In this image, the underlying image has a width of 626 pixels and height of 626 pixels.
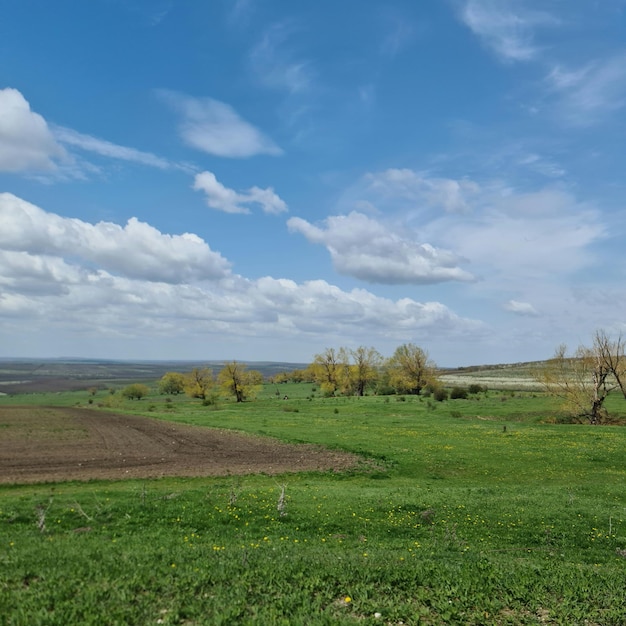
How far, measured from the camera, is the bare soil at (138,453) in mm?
26750

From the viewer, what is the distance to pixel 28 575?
9820 millimetres

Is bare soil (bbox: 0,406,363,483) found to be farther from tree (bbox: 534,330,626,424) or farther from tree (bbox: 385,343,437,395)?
tree (bbox: 385,343,437,395)

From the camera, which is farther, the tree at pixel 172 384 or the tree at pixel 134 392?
the tree at pixel 172 384

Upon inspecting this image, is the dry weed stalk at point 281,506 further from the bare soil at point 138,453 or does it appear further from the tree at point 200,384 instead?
the tree at point 200,384

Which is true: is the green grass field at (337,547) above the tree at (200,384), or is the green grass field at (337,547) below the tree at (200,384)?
above

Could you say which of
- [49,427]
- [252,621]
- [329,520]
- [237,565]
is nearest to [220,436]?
[49,427]

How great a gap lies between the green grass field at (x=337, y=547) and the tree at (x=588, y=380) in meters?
30.0

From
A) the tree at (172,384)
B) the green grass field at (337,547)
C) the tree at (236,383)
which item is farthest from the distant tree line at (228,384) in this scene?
the green grass field at (337,547)

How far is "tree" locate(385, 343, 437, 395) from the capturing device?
110m

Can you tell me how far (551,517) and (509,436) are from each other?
27.5 metres

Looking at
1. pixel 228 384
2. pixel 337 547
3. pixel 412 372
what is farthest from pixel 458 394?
pixel 337 547

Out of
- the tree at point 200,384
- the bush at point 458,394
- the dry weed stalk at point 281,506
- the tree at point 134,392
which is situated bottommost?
the tree at point 134,392

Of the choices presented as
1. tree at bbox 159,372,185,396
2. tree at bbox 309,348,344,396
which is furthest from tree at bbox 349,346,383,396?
tree at bbox 159,372,185,396

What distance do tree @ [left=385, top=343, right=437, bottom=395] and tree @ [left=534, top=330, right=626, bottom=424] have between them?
140 ft
